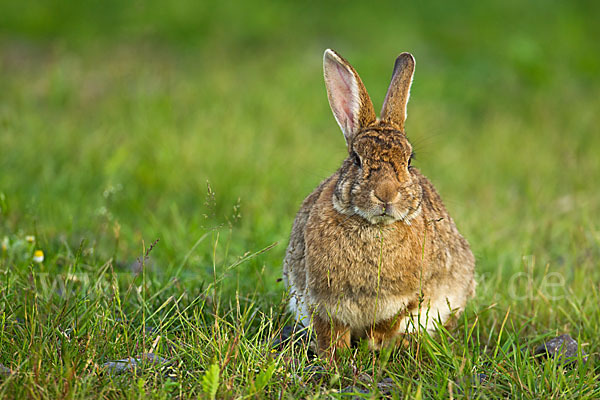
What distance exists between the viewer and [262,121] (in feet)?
23.2

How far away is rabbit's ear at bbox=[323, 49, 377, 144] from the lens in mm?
3457

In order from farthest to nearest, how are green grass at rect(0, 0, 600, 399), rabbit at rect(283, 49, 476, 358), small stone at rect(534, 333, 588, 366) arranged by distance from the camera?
small stone at rect(534, 333, 588, 366), rabbit at rect(283, 49, 476, 358), green grass at rect(0, 0, 600, 399)

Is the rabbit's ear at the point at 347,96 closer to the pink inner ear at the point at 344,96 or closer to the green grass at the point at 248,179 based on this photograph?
the pink inner ear at the point at 344,96

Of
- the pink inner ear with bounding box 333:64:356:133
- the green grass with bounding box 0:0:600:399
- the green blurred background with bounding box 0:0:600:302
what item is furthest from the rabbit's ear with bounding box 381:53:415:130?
the green blurred background with bounding box 0:0:600:302

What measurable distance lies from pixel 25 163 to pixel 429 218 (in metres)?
3.48

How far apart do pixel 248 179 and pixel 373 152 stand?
8.76 ft

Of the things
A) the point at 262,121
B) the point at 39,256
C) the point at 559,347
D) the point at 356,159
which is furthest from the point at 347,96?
the point at 262,121

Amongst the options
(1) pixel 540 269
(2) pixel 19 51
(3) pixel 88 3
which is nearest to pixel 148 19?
(3) pixel 88 3

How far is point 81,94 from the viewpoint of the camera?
7.42 meters

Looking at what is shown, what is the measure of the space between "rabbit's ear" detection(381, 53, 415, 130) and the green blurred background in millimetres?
954

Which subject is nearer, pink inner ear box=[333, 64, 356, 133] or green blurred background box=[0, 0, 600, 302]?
pink inner ear box=[333, 64, 356, 133]

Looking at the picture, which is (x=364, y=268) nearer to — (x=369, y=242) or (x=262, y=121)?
(x=369, y=242)

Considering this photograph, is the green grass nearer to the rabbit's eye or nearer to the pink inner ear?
the rabbit's eye

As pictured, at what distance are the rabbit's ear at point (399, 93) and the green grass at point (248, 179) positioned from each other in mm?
849
